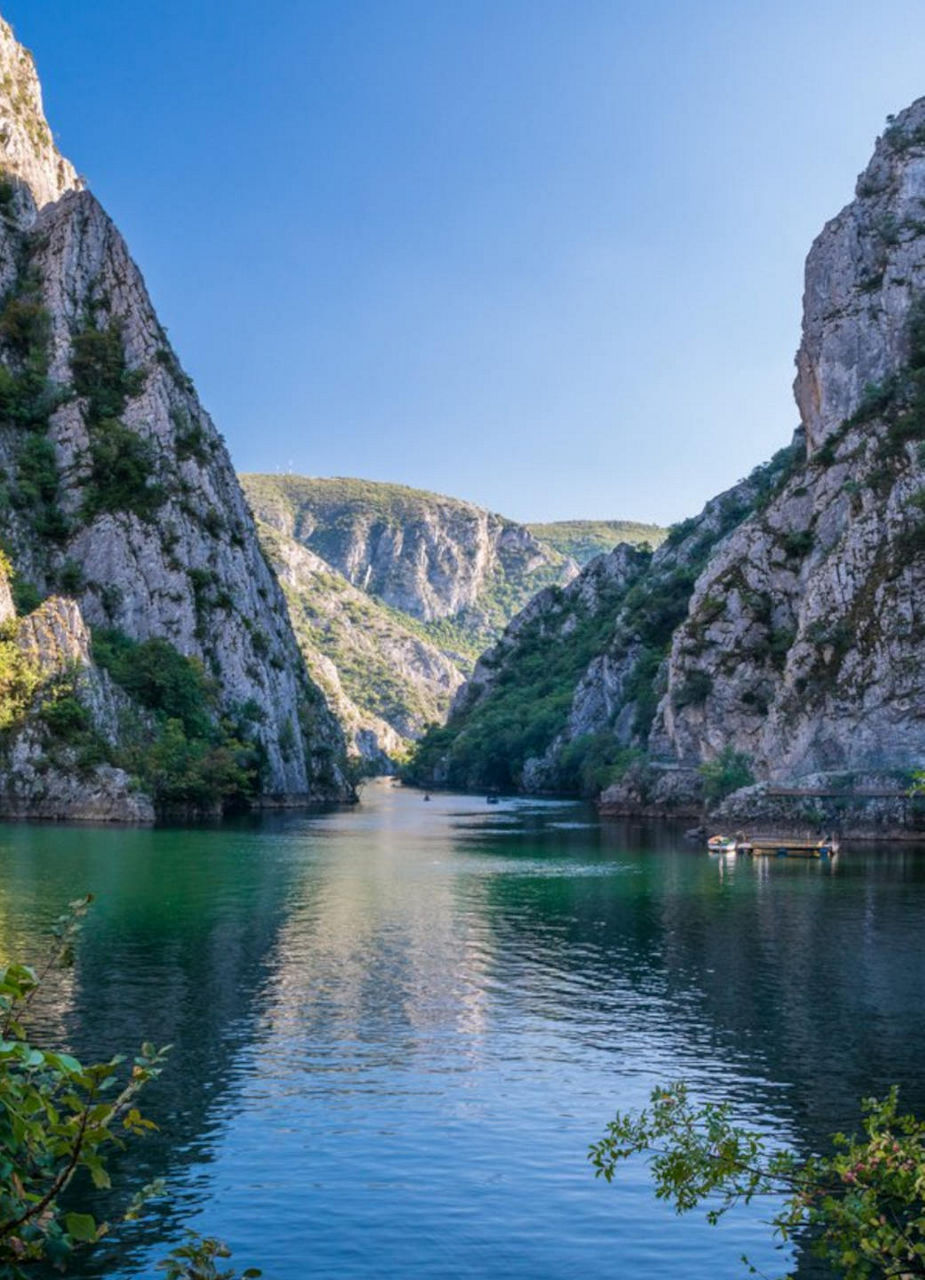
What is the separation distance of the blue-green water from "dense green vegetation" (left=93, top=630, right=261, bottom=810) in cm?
4610

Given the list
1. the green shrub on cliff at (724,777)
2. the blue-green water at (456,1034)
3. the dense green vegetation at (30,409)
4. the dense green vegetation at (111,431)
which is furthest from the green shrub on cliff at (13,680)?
the green shrub on cliff at (724,777)

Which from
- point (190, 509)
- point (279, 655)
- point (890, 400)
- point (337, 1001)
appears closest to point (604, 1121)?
point (337, 1001)

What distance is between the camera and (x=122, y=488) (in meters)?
138

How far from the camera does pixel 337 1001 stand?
117 feet

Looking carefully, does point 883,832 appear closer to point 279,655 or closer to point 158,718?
point 158,718

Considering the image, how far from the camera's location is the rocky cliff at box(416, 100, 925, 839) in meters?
104

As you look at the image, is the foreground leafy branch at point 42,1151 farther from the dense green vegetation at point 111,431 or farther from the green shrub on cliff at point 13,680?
the dense green vegetation at point 111,431

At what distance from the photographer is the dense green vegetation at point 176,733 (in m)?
116

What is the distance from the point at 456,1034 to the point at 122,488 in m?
116

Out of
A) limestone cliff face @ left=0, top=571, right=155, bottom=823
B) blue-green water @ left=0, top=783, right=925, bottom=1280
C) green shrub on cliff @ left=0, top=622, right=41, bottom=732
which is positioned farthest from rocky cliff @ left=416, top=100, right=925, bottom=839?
green shrub on cliff @ left=0, top=622, right=41, bottom=732

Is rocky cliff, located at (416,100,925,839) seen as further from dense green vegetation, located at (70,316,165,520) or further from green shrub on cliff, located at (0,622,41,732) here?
dense green vegetation, located at (70,316,165,520)

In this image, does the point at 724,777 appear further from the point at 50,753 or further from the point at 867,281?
the point at 50,753

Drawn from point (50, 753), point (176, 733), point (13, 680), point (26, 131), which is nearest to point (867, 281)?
point (176, 733)

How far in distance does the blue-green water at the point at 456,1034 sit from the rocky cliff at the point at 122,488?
64.3 meters
